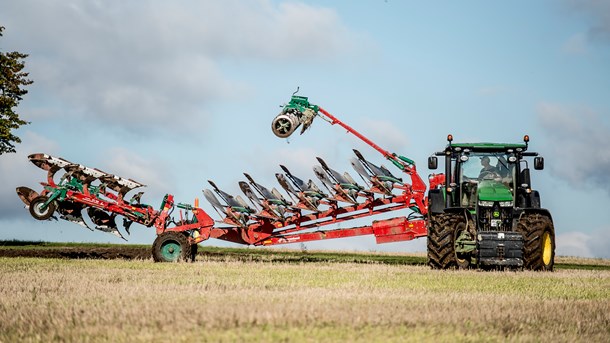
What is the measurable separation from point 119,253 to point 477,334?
61.3 ft

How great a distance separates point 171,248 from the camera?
21875mm

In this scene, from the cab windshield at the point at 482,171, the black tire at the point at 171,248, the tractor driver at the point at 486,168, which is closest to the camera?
the cab windshield at the point at 482,171

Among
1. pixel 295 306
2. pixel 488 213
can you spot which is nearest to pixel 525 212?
pixel 488 213

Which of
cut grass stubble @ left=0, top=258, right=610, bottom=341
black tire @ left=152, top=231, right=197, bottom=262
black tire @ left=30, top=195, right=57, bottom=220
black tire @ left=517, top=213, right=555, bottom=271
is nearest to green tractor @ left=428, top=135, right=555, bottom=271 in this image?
black tire @ left=517, top=213, right=555, bottom=271

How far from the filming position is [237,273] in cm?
1714

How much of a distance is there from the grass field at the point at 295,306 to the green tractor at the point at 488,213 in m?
1.53

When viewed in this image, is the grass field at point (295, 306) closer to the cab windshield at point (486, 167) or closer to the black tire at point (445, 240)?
the black tire at point (445, 240)

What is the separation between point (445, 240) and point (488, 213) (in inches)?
49.4

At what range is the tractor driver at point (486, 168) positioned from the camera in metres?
20.8

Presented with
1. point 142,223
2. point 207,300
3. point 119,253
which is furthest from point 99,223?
point 207,300

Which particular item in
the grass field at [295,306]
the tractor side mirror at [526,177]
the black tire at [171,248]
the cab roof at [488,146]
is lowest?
the grass field at [295,306]

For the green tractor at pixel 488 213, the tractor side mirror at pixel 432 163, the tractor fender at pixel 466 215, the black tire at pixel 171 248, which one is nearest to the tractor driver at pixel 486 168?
the green tractor at pixel 488 213

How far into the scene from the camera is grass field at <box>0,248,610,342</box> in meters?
8.83

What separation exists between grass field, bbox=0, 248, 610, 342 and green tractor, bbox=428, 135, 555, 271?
153cm
